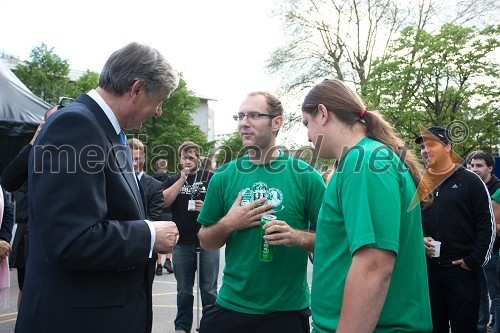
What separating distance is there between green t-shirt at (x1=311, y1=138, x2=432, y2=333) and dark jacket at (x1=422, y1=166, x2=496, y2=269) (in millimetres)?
2757

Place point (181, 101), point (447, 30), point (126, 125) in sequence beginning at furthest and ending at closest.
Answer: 1. point (181, 101)
2. point (447, 30)
3. point (126, 125)

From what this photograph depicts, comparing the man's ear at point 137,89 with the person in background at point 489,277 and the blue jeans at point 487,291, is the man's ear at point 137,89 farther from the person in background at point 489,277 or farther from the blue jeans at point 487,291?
the blue jeans at point 487,291

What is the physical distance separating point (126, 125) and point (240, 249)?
1300 millimetres

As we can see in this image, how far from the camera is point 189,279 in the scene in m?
6.12

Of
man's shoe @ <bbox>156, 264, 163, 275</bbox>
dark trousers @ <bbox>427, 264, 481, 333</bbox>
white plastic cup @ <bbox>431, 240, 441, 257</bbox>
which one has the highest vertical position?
white plastic cup @ <bbox>431, 240, 441, 257</bbox>

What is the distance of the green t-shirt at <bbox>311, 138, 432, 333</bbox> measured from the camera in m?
1.80

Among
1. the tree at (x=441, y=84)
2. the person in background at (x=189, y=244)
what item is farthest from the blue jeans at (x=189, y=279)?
the tree at (x=441, y=84)

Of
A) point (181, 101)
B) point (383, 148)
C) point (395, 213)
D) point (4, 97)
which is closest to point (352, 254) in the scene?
point (395, 213)

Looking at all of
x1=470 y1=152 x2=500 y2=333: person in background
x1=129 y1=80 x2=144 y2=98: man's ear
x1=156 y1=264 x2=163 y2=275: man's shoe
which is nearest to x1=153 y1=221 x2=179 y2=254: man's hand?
x1=129 y1=80 x2=144 y2=98: man's ear

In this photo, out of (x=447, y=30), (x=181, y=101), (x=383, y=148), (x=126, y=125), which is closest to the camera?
(x=383, y=148)

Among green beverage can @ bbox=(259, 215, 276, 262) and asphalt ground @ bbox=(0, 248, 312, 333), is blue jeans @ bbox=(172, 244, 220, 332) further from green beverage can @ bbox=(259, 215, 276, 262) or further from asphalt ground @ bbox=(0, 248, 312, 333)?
green beverage can @ bbox=(259, 215, 276, 262)

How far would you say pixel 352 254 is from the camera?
5.99 feet

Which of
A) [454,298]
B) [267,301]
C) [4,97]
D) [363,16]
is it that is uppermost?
[363,16]

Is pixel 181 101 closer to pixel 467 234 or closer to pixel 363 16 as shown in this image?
pixel 363 16
